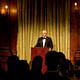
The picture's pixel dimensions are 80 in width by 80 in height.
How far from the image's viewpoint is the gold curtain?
20.7ft

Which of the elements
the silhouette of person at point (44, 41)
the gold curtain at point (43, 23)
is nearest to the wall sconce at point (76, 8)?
the gold curtain at point (43, 23)

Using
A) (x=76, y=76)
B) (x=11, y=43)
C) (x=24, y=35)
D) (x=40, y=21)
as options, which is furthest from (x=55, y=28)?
(x=76, y=76)

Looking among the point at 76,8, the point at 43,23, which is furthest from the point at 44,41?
the point at 76,8


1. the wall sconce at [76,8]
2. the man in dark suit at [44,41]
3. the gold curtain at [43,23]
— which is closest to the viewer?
the man in dark suit at [44,41]

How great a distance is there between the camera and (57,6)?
6367 mm

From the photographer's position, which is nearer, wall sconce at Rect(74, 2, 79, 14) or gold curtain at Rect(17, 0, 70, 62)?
wall sconce at Rect(74, 2, 79, 14)

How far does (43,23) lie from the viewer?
20.9ft

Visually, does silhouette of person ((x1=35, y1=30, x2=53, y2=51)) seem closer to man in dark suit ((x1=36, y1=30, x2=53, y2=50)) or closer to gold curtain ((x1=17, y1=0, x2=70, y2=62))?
man in dark suit ((x1=36, y1=30, x2=53, y2=50))

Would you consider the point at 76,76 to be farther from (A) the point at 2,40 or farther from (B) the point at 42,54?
(A) the point at 2,40

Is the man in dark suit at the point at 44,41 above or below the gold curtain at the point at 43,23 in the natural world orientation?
below

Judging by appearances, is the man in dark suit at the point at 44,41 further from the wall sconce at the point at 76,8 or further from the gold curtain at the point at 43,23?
the wall sconce at the point at 76,8

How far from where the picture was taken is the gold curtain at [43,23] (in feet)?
20.7

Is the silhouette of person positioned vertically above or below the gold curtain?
below

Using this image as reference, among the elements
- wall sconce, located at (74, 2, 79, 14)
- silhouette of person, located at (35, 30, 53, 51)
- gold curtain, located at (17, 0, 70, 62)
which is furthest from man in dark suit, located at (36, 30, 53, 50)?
wall sconce, located at (74, 2, 79, 14)
